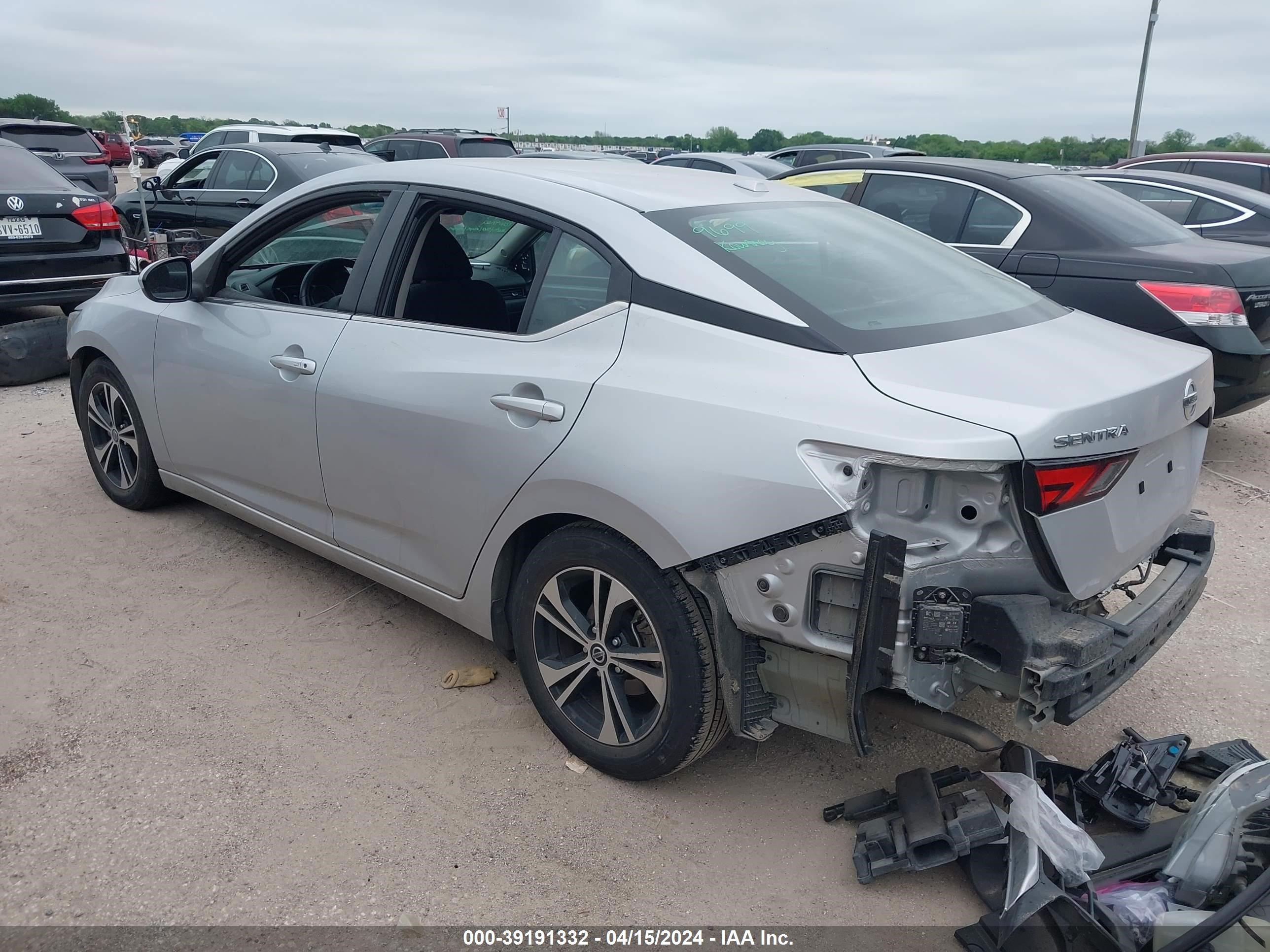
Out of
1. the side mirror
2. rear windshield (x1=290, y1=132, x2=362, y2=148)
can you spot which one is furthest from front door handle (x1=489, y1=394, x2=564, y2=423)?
rear windshield (x1=290, y1=132, x2=362, y2=148)

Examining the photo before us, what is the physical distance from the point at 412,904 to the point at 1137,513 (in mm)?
2076

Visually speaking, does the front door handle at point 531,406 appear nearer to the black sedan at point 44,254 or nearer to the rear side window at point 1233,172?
the black sedan at point 44,254

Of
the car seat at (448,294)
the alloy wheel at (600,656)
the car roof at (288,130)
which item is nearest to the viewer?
the alloy wheel at (600,656)

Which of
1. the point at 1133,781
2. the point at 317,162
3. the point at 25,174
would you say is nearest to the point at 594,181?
the point at 1133,781

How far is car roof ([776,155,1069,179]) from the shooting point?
599 centimetres

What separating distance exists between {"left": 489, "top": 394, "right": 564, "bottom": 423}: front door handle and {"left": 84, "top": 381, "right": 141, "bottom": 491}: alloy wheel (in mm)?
2553

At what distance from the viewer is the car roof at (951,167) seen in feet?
19.6

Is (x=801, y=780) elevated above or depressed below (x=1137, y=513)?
below

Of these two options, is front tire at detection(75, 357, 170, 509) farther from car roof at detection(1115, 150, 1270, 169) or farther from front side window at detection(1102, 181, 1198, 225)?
car roof at detection(1115, 150, 1270, 169)

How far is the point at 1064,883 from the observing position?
7.48 feet

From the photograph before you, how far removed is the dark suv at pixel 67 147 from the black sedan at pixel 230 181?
3.09m

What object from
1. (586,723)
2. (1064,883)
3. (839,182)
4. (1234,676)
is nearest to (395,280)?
(586,723)

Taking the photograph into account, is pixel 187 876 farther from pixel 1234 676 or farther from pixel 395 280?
pixel 1234 676

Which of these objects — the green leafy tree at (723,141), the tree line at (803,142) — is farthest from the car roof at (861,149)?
the green leafy tree at (723,141)
